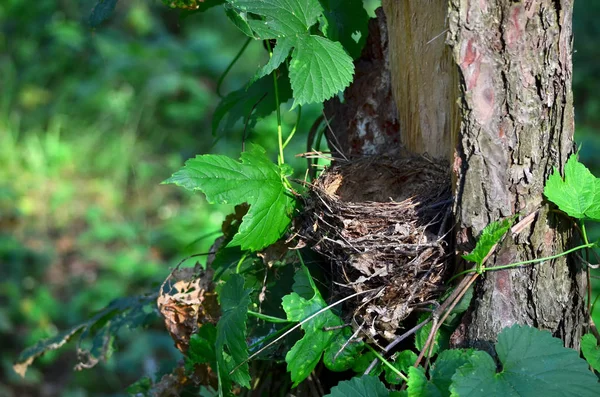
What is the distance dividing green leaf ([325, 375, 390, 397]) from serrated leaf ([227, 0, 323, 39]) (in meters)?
0.77

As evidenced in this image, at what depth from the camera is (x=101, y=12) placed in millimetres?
1665

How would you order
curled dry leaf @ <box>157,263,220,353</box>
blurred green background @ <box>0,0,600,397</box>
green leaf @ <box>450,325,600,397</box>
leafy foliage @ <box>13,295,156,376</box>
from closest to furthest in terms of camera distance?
green leaf @ <box>450,325,600,397</box> → curled dry leaf @ <box>157,263,220,353</box> → leafy foliage @ <box>13,295,156,376</box> → blurred green background @ <box>0,0,600,397</box>

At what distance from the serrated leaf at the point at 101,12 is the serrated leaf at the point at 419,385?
1173 millimetres

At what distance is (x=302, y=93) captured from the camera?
1.40m

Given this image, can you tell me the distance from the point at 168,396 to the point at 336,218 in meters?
0.80

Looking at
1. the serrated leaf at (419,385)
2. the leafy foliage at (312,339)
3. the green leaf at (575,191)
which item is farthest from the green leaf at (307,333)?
the green leaf at (575,191)

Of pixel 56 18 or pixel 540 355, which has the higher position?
pixel 56 18

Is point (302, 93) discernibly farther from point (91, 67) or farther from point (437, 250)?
point (91, 67)

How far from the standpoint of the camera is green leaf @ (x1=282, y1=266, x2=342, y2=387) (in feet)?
4.59

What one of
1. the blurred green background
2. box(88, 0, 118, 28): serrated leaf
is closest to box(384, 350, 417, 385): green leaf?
box(88, 0, 118, 28): serrated leaf

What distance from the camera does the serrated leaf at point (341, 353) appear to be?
1424mm

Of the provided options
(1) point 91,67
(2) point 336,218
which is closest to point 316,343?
(2) point 336,218

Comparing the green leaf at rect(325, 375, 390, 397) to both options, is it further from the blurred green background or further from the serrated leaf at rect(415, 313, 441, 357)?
the blurred green background

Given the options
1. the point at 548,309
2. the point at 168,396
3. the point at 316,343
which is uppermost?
the point at 548,309
